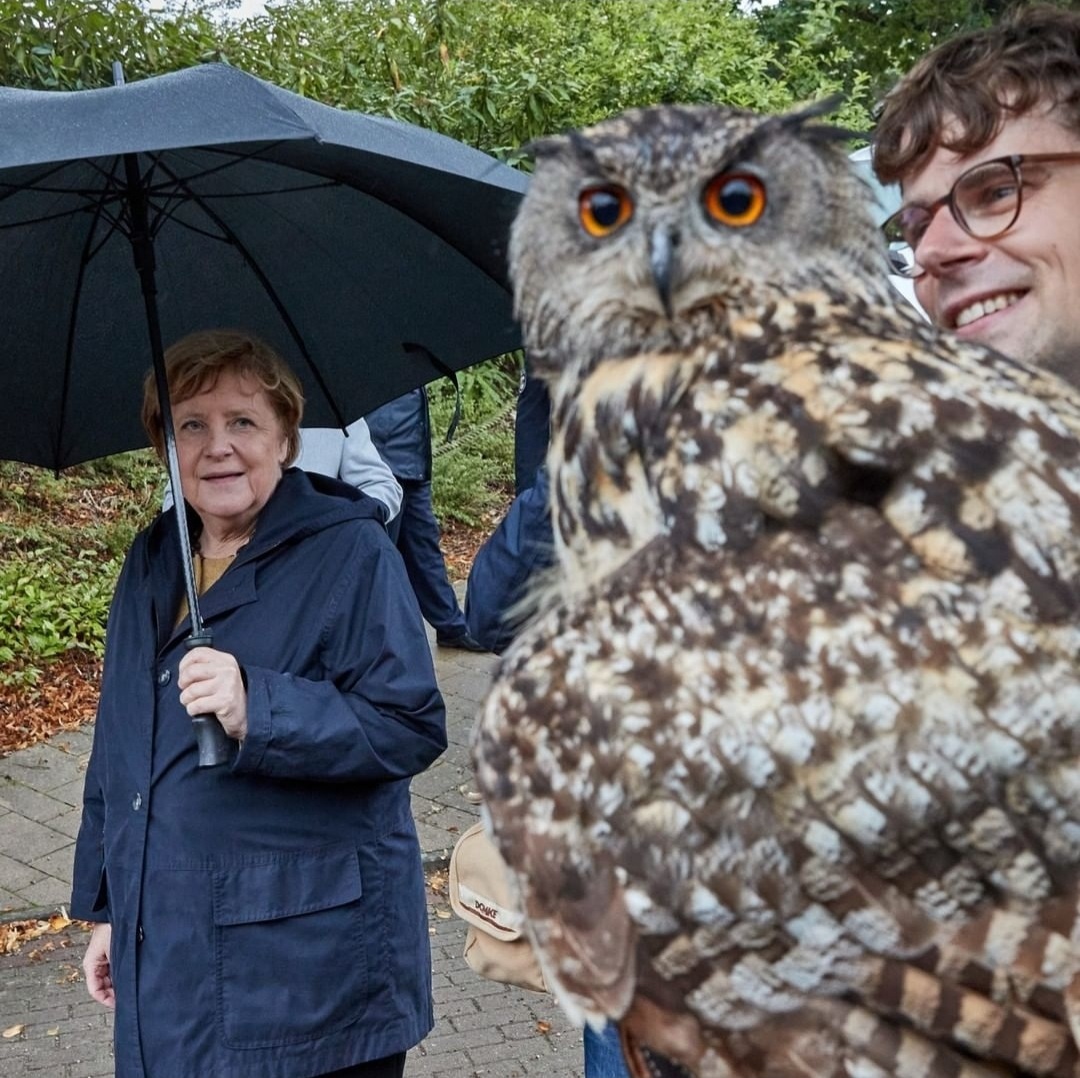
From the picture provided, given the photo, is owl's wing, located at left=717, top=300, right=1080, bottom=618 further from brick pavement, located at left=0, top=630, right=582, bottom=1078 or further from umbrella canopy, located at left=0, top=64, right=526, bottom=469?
brick pavement, located at left=0, top=630, right=582, bottom=1078

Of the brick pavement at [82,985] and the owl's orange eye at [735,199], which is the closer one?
the owl's orange eye at [735,199]

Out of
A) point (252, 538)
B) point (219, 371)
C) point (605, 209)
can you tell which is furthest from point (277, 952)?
point (605, 209)

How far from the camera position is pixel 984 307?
2139 millimetres

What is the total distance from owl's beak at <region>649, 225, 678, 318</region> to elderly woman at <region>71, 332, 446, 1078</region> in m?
1.40

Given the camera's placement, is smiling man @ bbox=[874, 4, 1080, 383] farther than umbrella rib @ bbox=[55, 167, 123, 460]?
No

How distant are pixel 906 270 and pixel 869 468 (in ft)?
2.81

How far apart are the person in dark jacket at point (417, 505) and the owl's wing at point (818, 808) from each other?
13.8 ft

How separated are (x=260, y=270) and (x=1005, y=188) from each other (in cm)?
201

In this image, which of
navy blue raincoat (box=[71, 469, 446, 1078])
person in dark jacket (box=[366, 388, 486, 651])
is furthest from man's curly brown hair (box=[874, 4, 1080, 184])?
person in dark jacket (box=[366, 388, 486, 651])

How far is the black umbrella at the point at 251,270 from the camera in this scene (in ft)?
10.1

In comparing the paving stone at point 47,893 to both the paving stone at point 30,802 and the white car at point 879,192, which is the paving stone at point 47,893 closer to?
the paving stone at point 30,802

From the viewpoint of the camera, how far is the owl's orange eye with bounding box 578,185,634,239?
6.93 ft

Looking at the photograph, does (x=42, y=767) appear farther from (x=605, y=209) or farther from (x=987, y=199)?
(x=987, y=199)

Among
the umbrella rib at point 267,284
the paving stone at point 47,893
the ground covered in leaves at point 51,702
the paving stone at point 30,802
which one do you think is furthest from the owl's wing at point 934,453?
the ground covered in leaves at point 51,702
